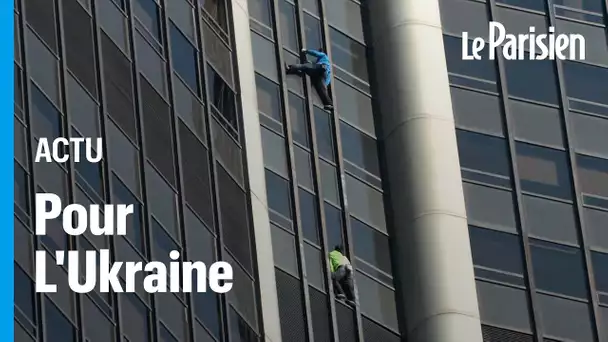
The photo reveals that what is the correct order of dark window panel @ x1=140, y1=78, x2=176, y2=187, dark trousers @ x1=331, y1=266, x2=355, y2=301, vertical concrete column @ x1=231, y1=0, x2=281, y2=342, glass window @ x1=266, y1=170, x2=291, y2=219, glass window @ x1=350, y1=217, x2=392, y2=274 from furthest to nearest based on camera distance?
glass window @ x1=350, y1=217, x2=392, y2=274, dark trousers @ x1=331, y1=266, x2=355, y2=301, glass window @ x1=266, y1=170, x2=291, y2=219, vertical concrete column @ x1=231, y1=0, x2=281, y2=342, dark window panel @ x1=140, y1=78, x2=176, y2=187

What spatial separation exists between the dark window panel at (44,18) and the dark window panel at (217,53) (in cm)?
434

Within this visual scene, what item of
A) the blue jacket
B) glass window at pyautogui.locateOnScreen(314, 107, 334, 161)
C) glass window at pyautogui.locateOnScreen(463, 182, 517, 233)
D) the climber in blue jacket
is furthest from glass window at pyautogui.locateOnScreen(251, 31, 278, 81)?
glass window at pyautogui.locateOnScreen(463, 182, 517, 233)

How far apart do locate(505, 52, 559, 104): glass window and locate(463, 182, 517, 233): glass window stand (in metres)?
2.67

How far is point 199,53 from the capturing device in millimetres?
37000

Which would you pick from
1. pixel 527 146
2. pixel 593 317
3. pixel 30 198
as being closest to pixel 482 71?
pixel 527 146

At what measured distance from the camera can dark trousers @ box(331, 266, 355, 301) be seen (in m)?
37.3

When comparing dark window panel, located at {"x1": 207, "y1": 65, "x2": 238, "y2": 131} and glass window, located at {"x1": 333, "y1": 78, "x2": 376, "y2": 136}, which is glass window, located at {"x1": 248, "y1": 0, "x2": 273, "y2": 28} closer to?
glass window, located at {"x1": 333, "y1": 78, "x2": 376, "y2": 136}

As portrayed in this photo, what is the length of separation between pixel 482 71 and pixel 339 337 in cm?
828

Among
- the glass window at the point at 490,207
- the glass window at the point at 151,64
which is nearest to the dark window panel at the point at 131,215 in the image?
the glass window at the point at 151,64

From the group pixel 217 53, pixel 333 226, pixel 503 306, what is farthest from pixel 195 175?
pixel 503 306

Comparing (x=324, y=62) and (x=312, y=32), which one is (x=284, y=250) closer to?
(x=324, y=62)

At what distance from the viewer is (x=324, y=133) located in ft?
128

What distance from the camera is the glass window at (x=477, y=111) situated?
135 feet

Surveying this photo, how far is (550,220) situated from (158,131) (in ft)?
33.1
